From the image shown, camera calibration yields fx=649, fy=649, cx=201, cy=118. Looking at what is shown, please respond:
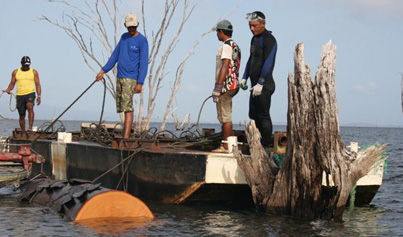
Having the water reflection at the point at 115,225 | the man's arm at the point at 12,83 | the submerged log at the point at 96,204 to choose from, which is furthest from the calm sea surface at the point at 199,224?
the man's arm at the point at 12,83

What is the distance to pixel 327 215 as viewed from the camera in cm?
881

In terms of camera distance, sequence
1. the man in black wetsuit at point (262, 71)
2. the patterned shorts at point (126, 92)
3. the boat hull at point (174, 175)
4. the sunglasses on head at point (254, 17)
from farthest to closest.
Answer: the patterned shorts at point (126, 92), the sunglasses on head at point (254, 17), the man in black wetsuit at point (262, 71), the boat hull at point (174, 175)

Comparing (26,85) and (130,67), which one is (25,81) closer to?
(26,85)

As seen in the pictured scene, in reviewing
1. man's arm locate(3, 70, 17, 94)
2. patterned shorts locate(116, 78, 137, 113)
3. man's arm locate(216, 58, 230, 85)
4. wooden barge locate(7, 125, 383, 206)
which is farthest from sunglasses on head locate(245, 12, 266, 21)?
man's arm locate(3, 70, 17, 94)

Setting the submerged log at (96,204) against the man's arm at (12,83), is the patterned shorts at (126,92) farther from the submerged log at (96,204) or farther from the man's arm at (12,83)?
the man's arm at (12,83)

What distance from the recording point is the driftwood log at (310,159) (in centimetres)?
823

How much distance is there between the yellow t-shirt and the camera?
48.5 ft

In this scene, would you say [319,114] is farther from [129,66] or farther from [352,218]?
[129,66]

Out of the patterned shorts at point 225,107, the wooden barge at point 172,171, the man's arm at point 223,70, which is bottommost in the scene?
the wooden barge at point 172,171

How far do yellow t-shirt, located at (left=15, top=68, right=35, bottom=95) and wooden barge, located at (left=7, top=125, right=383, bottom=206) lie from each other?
11.1ft

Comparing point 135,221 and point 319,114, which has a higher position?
point 319,114

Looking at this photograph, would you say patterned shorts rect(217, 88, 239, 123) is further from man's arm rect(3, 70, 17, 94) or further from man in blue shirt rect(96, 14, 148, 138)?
man's arm rect(3, 70, 17, 94)

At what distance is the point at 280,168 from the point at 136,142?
258 cm

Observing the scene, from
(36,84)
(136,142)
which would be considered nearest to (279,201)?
(136,142)
